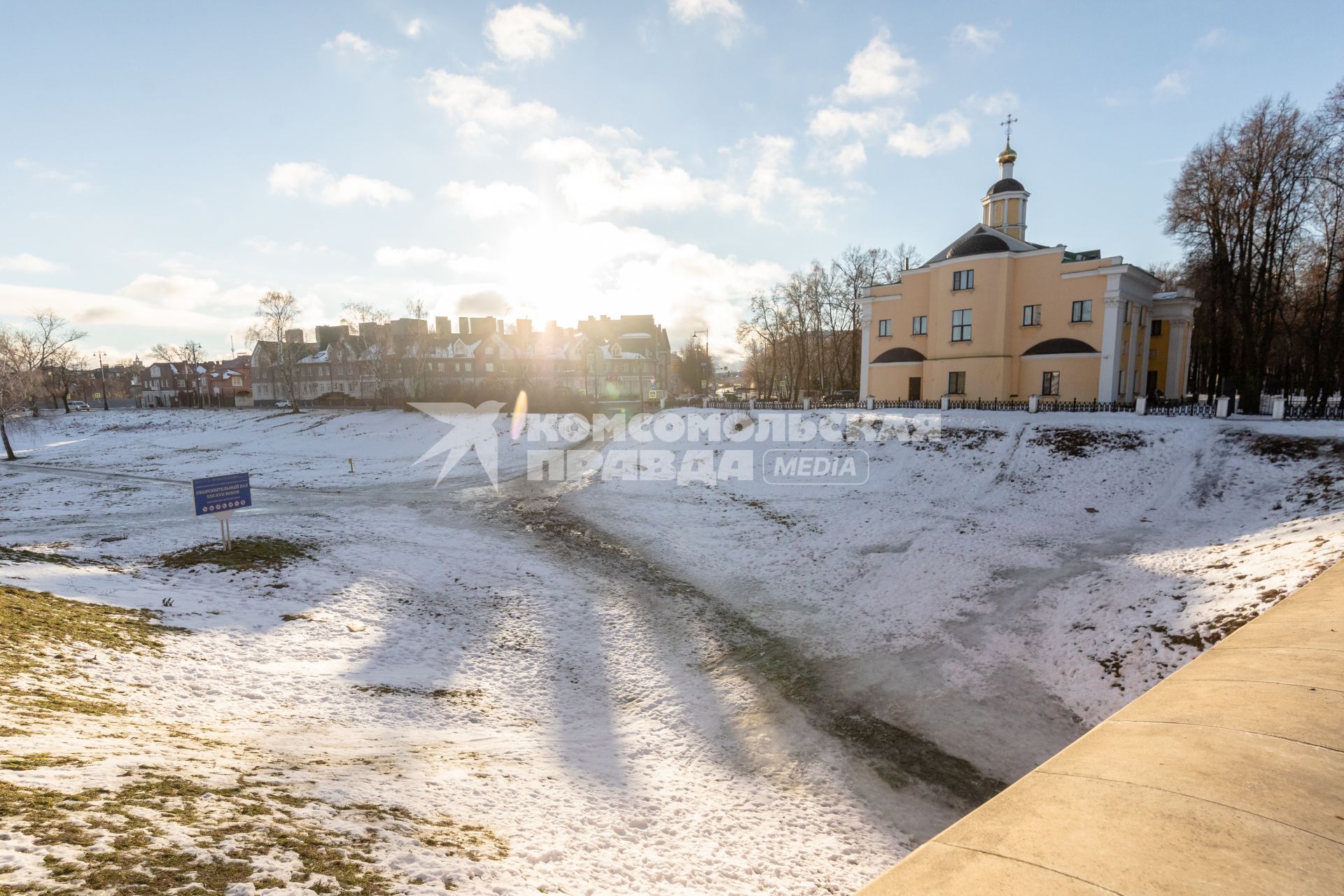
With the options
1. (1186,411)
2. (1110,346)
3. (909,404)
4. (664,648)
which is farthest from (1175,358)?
(664,648)

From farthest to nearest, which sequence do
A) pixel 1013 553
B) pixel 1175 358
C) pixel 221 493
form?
1. pixel 1175 358
2. pixel 1013 553
3. pixel 221 493

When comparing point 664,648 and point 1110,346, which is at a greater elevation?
point 1110,346

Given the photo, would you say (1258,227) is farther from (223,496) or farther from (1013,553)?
(223,496)

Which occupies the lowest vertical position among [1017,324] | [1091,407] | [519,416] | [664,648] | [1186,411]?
[664,648]

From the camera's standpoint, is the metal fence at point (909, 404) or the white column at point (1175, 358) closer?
the metal fence at point (909, 404)

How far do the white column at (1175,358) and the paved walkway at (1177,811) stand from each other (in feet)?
152

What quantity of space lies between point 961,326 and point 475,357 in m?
59.6

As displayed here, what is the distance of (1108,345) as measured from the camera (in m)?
32.0

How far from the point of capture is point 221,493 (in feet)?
44.6

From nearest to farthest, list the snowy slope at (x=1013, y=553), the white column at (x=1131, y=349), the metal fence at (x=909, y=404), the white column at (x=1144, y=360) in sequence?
the snowy slope at (x=1013, y=553)
the white column at (x=1131, y=349)
the white column at (x=1144, y=360)
the metal fence at (x=909, y=404)

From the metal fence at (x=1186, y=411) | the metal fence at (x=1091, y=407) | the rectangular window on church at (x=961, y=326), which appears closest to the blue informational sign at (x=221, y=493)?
the metal fence at (x=1091, y=407)

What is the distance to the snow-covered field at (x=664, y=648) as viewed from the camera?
5.27 meters

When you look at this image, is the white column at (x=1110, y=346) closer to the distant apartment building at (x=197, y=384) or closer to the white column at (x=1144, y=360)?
the white column at (x=1144, y=360)

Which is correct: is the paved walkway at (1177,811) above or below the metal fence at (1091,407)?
below
